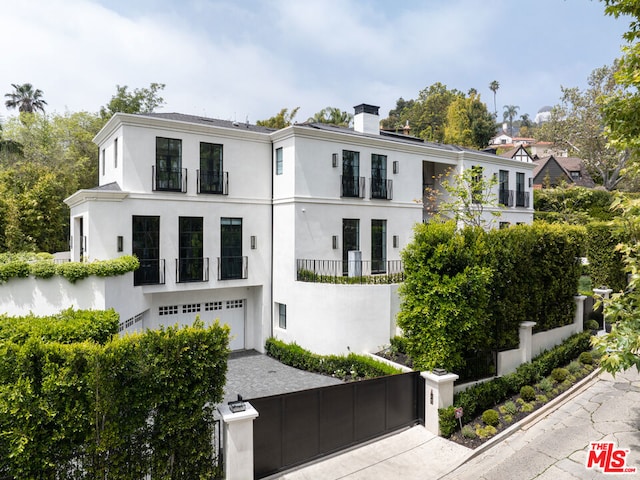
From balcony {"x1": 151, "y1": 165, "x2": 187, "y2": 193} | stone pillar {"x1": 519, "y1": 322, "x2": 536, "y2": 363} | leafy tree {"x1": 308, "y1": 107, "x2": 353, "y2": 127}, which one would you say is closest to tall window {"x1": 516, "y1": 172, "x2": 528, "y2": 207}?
stone pillar {"x1": 519, "y1": 322, "x2": 536, "y2": 363}

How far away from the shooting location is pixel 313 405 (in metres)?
8.65

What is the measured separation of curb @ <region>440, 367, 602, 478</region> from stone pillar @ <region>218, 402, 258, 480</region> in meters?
4.35

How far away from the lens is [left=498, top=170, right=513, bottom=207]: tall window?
25594 millimetres

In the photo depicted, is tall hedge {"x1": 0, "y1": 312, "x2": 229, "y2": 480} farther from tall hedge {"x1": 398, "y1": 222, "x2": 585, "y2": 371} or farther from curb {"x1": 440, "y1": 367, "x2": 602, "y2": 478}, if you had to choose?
tall hedge {"x1": 398, "y1": 222, "x2": 585, "y2": 371}

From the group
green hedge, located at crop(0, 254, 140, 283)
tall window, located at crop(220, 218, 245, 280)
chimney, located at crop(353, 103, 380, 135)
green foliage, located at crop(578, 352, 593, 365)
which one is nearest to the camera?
green hedge, located at crop(0, 254, 140, 283)

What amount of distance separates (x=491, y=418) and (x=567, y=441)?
1695 mm

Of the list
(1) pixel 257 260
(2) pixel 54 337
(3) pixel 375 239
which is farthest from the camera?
(3) pixel 375 239

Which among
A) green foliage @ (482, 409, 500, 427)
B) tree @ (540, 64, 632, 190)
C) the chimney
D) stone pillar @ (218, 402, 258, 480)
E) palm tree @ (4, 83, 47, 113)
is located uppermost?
palm tree @ (4, 83, 47, 113)

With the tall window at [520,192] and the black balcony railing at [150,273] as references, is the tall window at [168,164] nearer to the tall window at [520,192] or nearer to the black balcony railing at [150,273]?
the black balcony railing at [150,273]

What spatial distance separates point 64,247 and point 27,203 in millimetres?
4507

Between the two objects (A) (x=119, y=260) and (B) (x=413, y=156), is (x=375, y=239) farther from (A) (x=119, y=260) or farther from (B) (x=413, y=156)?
(A) (x=119, y=260)

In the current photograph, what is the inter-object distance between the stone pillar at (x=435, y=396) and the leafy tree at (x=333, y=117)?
1442 inches

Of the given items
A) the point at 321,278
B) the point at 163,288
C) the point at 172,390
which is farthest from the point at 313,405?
the point at 163,288

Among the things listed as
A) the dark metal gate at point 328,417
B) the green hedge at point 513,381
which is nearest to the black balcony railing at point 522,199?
the green hedge at point 513,381
